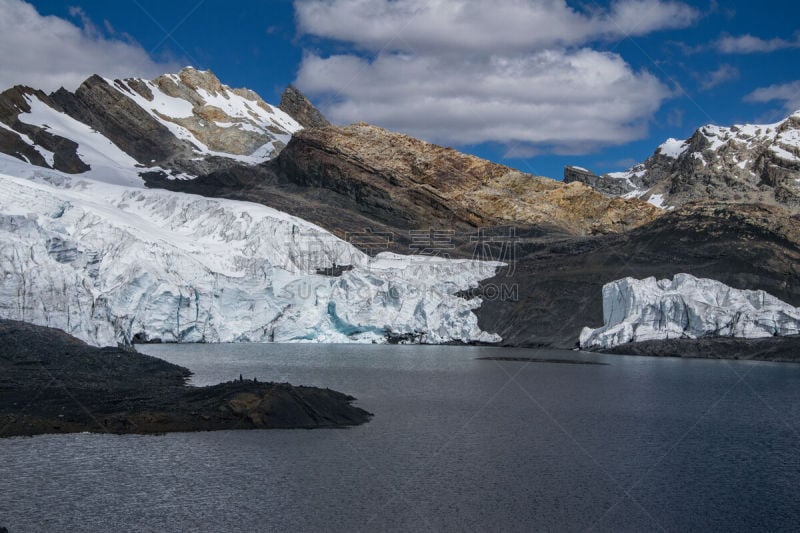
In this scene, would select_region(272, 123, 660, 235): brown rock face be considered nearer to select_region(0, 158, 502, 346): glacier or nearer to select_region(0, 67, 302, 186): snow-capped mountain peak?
select_region(0, 158, 502, 346): glacier

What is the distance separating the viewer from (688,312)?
7400 cm

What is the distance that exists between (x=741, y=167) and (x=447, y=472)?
150482mm

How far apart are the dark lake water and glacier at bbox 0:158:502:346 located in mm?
24939

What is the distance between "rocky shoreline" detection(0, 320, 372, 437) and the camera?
2911cm

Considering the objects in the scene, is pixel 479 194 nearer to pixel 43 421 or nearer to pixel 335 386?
pixel 335 386

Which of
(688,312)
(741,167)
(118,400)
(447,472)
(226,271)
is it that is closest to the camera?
(447,472)

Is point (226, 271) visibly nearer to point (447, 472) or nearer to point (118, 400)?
point (118, 400)

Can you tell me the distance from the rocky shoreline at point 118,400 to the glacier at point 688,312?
45.9m

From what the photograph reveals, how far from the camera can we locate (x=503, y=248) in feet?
385

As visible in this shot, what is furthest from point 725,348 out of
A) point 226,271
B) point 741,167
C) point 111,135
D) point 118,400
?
point 111,135

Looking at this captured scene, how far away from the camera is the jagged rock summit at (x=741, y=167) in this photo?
142 m

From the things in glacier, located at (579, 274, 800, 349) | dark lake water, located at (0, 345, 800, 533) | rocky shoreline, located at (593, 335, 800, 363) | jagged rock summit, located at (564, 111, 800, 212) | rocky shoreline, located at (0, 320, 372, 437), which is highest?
jagged rock summit, located at (564, 111, 800, 212)

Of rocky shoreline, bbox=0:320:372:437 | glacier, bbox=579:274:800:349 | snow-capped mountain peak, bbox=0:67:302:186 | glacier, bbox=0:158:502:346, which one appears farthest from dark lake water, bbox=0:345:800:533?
snow-capped mountain peak, bbox=0:67:302:186

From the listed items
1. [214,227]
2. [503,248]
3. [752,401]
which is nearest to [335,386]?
[752,401]
